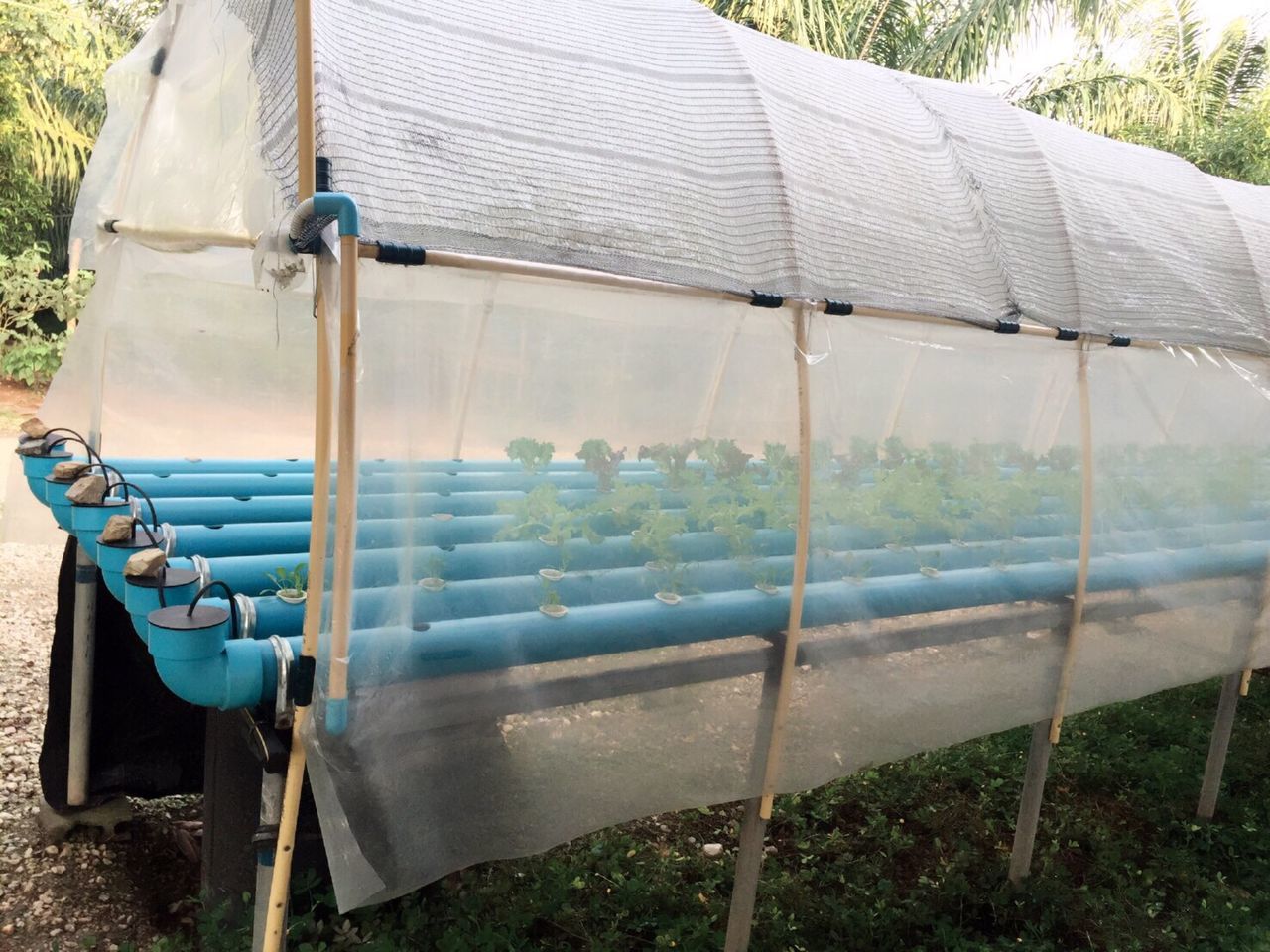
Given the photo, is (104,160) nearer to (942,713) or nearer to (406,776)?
(406,776)

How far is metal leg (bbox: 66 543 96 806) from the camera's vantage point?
3.32 metres

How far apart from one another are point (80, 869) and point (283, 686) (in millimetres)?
1898

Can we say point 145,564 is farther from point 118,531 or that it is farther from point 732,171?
point 732,171

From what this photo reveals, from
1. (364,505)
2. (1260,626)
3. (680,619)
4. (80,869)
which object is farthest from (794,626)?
(80,869)

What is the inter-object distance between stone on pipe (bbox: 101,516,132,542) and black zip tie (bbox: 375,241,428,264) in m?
1.16

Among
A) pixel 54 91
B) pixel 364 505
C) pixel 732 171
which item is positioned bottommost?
pixel 364 505

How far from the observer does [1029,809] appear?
3660mm

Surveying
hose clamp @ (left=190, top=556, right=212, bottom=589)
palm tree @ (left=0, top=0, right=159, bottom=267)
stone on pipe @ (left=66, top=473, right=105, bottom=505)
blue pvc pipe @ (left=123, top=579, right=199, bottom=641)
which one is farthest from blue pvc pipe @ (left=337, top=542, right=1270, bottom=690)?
palm tree @ (left=0, top=0, right=159, bottom=267)

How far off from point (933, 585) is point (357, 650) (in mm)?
1698

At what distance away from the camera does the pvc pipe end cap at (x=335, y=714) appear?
195 cm

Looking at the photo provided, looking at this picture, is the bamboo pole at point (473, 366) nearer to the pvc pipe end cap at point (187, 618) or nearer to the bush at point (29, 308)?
the pvc pipe end cap at point (187, 618)

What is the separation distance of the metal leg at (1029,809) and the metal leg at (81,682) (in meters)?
3.31

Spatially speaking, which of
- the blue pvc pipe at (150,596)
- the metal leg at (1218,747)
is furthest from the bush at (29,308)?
the metal leg at (1218,747)

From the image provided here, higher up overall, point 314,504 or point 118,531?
point 314,504
